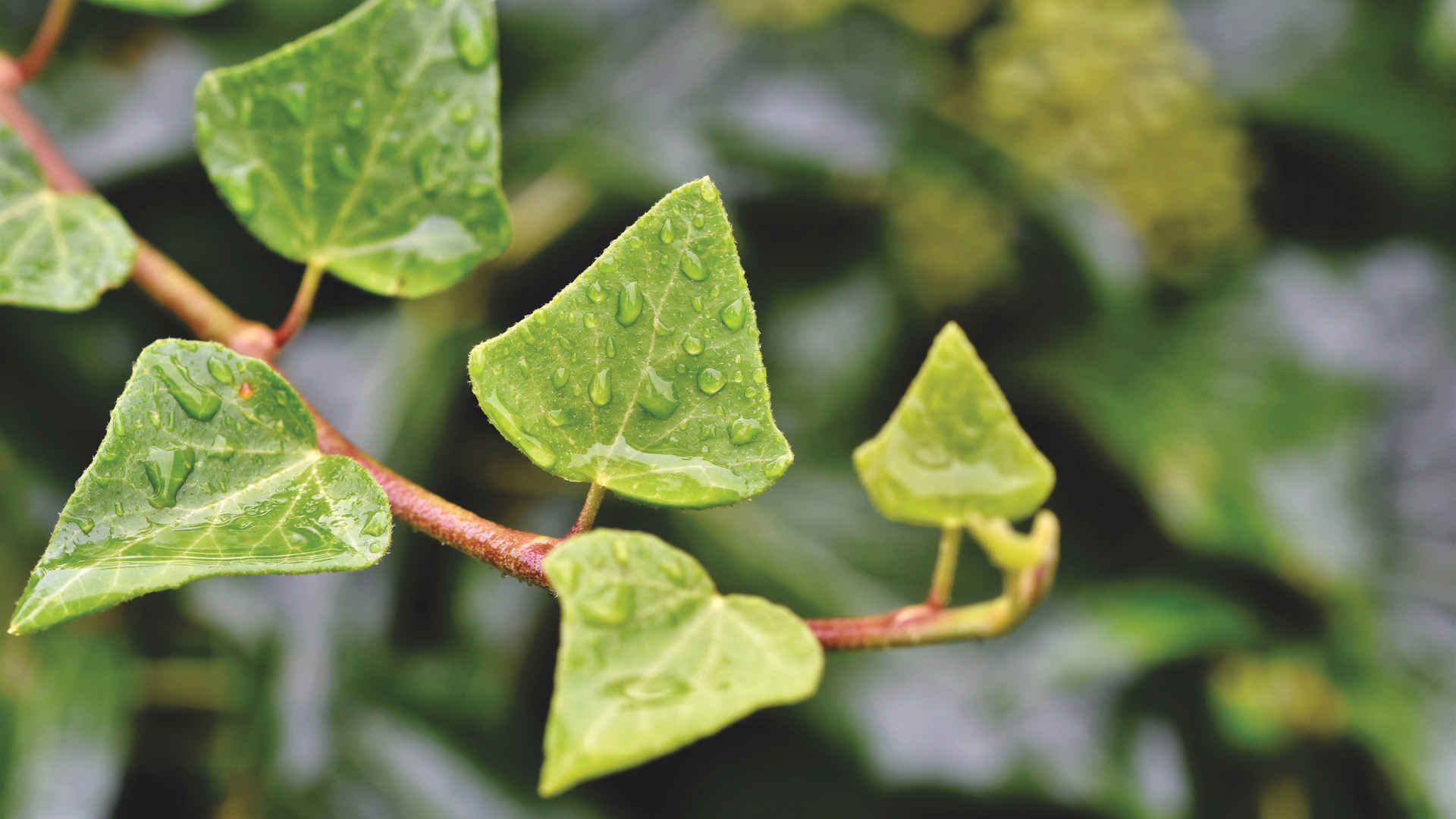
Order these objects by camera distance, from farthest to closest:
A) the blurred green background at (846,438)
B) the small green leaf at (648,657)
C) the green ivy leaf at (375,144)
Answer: the blurred green background at (846,438) → the green ivy leaf at (375,144) → the small green leaf at (648,657)

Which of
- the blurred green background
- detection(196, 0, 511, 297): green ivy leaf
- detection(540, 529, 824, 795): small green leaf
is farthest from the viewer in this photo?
the blurred green background

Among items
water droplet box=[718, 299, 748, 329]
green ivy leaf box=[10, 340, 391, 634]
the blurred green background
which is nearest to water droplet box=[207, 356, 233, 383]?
green ivy leaf box=[10, 340, 391, 634]

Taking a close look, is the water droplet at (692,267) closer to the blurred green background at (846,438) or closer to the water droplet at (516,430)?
the water droplet at (516,430)

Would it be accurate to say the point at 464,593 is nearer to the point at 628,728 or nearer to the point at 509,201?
the point at 509,201

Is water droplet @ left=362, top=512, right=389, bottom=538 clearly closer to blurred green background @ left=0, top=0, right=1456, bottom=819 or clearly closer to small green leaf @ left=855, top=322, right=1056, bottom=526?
small green leaf @ left=855, top=322, right=1056, bottom=526

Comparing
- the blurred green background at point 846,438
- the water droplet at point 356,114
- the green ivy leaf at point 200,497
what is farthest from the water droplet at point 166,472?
the blurred green background at point 846,438

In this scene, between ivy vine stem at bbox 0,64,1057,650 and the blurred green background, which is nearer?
ivy vine stem at bbox 0,64,1057,650
